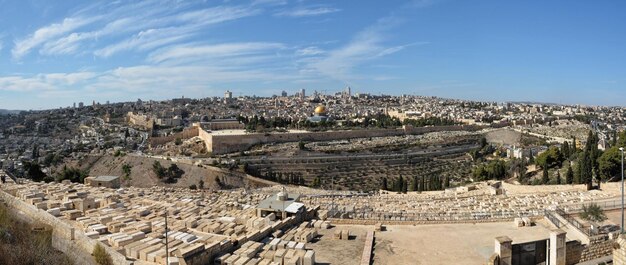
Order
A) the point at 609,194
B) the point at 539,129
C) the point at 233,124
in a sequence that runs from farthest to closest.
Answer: the point at 539,129
the point at 233,124
the point at 609,194

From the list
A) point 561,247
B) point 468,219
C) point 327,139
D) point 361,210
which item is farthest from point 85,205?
point 327,139

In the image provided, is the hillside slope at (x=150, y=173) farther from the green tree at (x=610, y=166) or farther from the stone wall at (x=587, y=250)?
the stone wall at (x=587, y=250)

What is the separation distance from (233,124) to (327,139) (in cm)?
1476

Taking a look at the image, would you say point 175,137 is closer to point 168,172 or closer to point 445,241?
point 168,172

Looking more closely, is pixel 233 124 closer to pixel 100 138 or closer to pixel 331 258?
pixel 100 138

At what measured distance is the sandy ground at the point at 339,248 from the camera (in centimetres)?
1170

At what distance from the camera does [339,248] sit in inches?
502

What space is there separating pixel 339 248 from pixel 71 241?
7.18 metres

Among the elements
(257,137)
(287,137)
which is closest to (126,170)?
(257,137)

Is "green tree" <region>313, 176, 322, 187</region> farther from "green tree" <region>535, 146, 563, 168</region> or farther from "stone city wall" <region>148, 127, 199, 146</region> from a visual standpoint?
"stone city wall" <region>148, 127, 199, 146</region>

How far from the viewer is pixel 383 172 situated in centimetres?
4628

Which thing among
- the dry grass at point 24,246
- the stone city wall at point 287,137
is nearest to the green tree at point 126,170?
the stone city wall at point 287,137

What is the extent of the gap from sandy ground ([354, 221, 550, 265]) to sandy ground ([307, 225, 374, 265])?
488 millimetres

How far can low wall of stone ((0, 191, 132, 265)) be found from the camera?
36.7 ft
